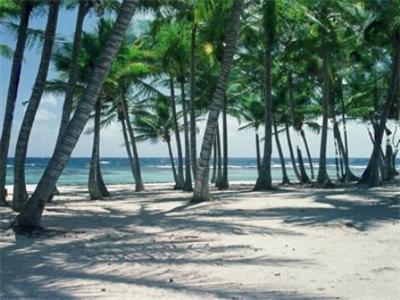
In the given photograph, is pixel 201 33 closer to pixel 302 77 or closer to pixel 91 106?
pixel 302 77

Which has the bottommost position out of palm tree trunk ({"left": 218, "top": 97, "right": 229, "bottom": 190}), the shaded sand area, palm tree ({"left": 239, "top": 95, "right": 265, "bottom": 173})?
the shaded sand area

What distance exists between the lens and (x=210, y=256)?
27.5ft

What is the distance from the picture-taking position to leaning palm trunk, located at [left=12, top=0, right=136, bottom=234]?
33.9 feet

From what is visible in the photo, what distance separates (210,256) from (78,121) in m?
3.68

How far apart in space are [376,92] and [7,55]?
72.5 ft

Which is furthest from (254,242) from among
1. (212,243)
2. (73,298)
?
(73,298)

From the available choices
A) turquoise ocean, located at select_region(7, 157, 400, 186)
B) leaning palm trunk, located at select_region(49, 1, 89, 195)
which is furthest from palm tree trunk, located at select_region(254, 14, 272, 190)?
turquoise ocean, located at select_region(7, 157, 400, 186)

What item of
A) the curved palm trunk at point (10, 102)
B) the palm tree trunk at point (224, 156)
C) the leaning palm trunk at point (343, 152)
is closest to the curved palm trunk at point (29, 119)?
the curved palm trunk at point (10, 102)

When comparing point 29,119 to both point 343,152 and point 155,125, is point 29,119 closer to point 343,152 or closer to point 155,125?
point 343,152

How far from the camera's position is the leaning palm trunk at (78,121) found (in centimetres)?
1032

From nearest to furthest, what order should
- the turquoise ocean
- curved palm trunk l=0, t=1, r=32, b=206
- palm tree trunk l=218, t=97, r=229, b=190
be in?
curved palm trunk l=0, t=1, r=32, b=206 < palm tree trunk l=218, t=97, r=229, b=190 < the turquoise ocean

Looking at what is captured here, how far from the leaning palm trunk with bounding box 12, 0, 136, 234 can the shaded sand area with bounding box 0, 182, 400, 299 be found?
577mm

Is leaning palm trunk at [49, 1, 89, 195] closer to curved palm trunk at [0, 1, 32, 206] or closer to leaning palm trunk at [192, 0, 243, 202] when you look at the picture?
curved palm trunk at [0, 1, 32, 206]

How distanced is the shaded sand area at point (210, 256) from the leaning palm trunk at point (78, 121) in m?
0.58
